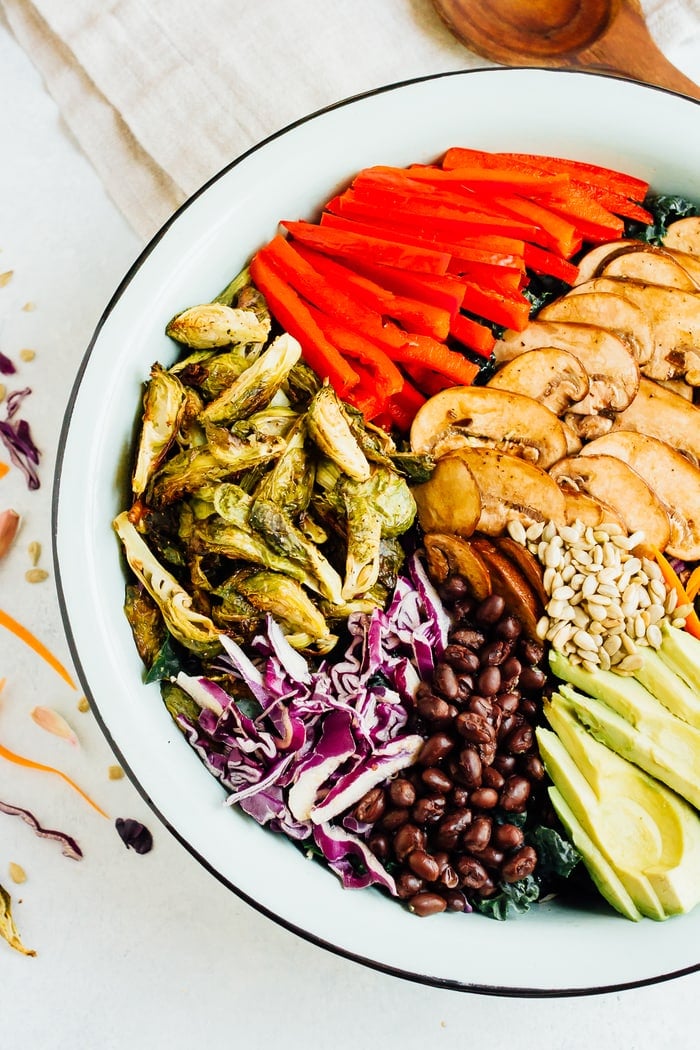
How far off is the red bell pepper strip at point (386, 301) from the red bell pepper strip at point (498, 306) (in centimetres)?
14

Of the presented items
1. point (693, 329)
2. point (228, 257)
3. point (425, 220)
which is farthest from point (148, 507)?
point (693, 329)

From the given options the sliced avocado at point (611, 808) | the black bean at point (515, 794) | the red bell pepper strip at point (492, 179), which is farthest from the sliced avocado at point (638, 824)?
the red bell pepper strip at point (492, 179)

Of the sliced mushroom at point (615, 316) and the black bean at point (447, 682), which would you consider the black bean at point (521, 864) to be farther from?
the sliced mushroom at point (615, 316)

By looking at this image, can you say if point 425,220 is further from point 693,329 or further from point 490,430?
point 693,329

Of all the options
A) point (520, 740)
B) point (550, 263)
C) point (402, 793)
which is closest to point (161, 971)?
point (402, 793)

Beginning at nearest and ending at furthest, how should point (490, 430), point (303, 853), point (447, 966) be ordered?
1. point (447, 966)
2. point (303, 853)
3. point (490, 430)

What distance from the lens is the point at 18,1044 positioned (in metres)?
3.01

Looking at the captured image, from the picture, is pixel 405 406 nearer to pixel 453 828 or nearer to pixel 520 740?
pixel 520 740

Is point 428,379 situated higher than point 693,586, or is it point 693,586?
point 428,379

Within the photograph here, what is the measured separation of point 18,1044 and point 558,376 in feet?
9.14

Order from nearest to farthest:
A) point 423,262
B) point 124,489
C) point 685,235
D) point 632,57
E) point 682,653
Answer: point 682,653 < point 124,489 < point 423,262 < point 685,235 < point 632,57

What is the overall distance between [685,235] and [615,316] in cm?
41

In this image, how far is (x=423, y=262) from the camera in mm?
2854

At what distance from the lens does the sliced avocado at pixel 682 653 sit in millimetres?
2635
